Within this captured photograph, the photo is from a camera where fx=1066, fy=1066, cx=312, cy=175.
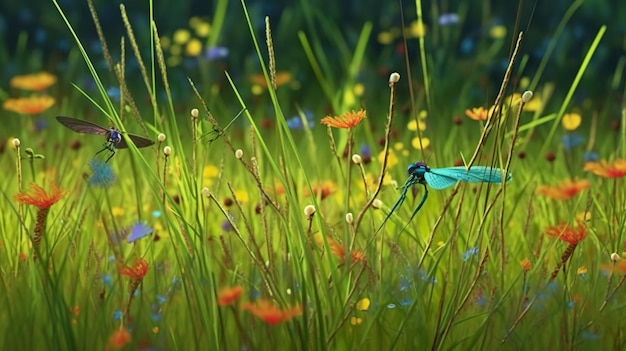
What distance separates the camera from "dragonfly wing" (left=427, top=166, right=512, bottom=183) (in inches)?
56.7

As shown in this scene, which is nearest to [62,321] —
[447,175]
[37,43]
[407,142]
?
[447,175]

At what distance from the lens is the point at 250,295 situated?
5.55ft

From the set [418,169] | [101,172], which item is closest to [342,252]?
[418,169]

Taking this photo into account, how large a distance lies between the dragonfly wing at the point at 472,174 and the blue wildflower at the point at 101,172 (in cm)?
51

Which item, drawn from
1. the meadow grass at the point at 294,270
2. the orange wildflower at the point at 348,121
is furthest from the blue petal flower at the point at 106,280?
the orange wildflower at the point at 348,121

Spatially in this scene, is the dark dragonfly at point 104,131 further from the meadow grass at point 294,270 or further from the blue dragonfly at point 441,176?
the blue dragonfly at point 441,176

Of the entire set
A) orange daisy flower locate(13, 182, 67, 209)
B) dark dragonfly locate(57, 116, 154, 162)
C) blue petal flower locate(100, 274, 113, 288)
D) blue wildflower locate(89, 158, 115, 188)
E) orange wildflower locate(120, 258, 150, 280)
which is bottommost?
orange wildflower locate(120, 258, 150, 280)

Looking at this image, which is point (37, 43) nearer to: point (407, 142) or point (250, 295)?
point (407, 142)

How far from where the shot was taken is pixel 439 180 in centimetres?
144

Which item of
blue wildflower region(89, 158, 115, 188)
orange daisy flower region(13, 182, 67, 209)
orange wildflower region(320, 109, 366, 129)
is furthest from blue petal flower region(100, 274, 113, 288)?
orange wildflower region(320, 109, 366, 129)

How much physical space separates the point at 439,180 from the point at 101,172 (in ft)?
1.73

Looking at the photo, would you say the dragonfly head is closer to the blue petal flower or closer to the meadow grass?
the meadow grass

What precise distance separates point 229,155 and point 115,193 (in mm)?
483

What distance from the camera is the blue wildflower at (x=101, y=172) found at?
162 centimetres
